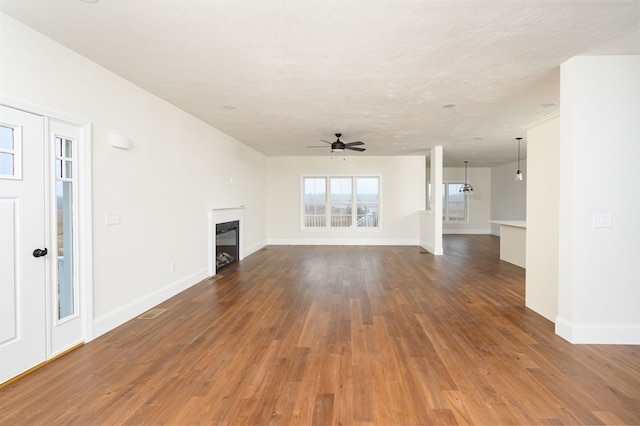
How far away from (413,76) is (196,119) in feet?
11.2

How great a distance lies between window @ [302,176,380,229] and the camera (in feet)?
31.6

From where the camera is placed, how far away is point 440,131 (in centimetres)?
609

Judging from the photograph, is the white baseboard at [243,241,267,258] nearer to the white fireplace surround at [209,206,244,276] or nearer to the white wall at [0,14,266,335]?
the white fireplace surround at [209,206,244,276]

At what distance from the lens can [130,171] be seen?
358cm

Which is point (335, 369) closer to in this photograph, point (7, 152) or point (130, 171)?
point (7, 152)

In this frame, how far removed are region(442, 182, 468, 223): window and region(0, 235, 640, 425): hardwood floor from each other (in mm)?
8527

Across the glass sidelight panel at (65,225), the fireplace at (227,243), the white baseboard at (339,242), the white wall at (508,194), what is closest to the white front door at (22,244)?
the glass sidelight panel at (65,225)

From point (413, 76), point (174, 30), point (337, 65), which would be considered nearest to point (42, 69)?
point (174, 30)

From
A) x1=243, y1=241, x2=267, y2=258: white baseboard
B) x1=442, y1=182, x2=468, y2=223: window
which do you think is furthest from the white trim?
x1=442, y1=182, x2=468, y2=223: window

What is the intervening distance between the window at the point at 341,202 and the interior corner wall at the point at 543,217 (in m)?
5.79

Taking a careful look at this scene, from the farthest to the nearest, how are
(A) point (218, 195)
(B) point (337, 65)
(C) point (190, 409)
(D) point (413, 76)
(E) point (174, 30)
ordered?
1. (A) point (218, 195)
2. (D) point (413, 76)
3. (B) point (337, 65)
4. (E) point (174, 30)
5. (C) point (190, 409)

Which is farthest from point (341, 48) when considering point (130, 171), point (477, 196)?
point (477, 196)

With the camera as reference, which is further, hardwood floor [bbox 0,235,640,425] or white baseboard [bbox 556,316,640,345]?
white baseboard [bbox 556,316,640,345]

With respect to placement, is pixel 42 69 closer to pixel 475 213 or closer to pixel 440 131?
pixel 440 131
